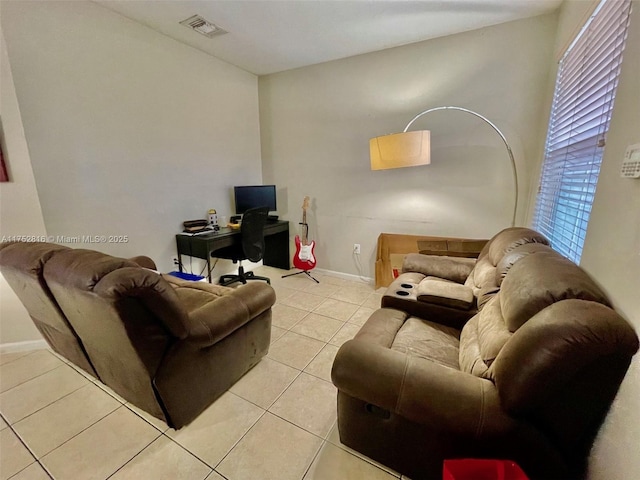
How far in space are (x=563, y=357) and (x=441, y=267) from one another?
4.87ft

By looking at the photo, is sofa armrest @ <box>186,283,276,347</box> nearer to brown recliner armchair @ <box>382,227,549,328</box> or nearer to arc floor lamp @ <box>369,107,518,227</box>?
brown recliner armchair @ <box>382,227,549,328</box>

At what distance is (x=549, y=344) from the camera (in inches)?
31.7

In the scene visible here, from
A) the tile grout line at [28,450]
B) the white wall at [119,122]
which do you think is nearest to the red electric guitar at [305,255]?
the white wall at [119,122]

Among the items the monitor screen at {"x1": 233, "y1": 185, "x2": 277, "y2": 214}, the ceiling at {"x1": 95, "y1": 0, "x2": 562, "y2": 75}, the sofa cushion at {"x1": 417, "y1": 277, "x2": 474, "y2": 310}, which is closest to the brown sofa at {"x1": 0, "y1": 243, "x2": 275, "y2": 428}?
the sofa cushion at {"x1": 417, "y1": 277, "x2": 474, "y2": 310}

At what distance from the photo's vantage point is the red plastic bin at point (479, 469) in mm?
904

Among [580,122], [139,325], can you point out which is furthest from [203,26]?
[580,122]

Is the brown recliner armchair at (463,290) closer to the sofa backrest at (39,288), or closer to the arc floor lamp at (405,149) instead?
the arc floor lamp at (405,149)

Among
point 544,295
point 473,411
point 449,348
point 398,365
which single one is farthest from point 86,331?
point 544,295

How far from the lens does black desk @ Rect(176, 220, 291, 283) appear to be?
2783 millimetres

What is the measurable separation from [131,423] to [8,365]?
4.12 ft

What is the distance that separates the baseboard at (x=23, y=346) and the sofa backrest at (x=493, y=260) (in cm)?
317

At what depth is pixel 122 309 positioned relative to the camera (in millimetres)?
1040

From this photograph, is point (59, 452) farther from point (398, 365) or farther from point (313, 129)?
point (313, 129)

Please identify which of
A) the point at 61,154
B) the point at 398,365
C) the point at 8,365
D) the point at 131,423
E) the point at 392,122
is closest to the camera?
the point at 398,365
